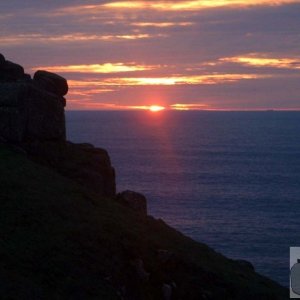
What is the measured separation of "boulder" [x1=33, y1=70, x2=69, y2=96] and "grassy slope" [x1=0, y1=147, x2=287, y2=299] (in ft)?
25.6

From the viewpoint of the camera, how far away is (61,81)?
3728 centimetres

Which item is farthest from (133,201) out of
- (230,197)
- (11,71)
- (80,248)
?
(230,197)

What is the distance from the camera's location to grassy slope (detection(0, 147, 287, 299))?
19953 mm

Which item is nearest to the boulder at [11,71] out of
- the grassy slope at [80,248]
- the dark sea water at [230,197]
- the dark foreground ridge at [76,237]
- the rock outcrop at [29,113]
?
the rock outcrop at [29,113]

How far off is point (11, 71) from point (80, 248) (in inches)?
734

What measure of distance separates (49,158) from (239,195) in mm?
92035

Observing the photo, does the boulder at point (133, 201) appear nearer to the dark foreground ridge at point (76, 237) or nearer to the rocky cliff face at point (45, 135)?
the dark foreground ridge at point (76, 237)

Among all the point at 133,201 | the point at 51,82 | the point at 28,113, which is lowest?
the point at 133,201

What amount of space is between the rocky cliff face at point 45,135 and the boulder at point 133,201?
2.32 feet

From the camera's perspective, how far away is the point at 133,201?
109ft

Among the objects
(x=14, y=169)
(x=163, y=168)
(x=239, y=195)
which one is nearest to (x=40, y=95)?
(x=14, y=169)

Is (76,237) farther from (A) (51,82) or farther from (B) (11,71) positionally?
(B) (11,71)

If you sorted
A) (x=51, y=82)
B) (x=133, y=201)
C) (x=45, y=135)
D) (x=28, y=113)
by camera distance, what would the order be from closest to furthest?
(x=133, y=201)
(x=28, y=113)
(x=45, y=135)
(x=51, y=82)

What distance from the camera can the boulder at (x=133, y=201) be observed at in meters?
32.5
